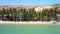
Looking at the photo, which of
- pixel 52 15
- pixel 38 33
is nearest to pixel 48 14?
pixel 52 15

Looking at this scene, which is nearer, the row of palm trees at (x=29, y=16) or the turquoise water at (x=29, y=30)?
the turquoise water at (x=29, y=30)

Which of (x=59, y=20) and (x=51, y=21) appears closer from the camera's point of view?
(x=51, y=21)

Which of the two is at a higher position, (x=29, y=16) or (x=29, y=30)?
(x=29, y=16)

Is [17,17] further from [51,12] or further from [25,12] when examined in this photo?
[51,12]

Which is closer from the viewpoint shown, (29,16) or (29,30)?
(29,30)

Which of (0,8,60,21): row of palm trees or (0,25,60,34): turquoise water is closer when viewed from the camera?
(0,25,60,34): turquoise water

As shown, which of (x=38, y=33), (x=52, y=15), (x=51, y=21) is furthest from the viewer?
(x=52, y=15)

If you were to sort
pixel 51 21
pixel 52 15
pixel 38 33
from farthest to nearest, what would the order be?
pixel 52 15 → pixel 51 21 → pixel 38 33

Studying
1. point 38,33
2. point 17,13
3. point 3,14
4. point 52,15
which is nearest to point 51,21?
point 52,15

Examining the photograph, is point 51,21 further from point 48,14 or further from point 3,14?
point 3,14
